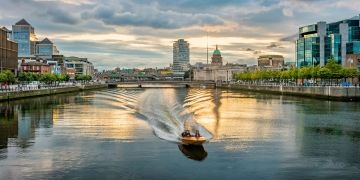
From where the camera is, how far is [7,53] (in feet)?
531

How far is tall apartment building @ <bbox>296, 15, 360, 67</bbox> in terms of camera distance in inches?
6152

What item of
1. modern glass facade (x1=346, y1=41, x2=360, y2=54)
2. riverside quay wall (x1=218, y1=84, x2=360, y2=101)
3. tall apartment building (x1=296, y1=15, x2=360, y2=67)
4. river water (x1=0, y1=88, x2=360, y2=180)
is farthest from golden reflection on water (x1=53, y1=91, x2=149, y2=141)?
tall apartment building (x1=296, y1=15, x2=360, y2=67)

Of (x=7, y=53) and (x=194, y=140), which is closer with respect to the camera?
(x=194, y=140)

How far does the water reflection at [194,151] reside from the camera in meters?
32.2

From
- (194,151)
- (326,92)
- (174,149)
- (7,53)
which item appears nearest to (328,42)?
(326,92)

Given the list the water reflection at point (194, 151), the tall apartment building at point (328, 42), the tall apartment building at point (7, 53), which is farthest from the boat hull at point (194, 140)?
the tall apartment building at point (328, 42)

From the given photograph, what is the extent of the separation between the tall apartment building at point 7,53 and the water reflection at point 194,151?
12417cm

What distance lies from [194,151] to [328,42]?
142m

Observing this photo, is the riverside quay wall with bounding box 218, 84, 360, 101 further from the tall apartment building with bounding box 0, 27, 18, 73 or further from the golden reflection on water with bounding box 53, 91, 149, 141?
the tall apartment building with bounding box 0, 27, 18, 73

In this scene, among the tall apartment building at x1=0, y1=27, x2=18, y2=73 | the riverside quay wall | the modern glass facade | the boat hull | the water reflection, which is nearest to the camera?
the water reflection

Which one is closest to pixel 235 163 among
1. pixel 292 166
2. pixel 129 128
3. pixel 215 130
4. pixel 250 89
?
pixel 292 166

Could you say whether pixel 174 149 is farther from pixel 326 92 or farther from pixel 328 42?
pixel 328 42

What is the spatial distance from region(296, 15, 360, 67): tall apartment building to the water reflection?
12516 centimetres

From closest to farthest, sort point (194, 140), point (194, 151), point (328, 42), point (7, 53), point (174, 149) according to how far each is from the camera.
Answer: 1. point (194, 151)
2. point (194, 140)
3. point (174, 149)
4. point (7, 53)
5. point (328, 42)
